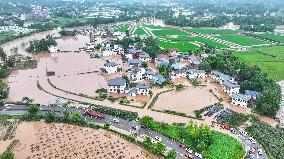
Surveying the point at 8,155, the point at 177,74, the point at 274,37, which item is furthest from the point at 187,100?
the point at 274,37

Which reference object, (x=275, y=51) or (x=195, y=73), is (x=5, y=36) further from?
(x=275, y=51)

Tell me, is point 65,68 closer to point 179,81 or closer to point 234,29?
point 179,81

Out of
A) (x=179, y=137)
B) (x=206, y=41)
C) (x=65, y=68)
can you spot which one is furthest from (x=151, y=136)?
(x=206, y=41)

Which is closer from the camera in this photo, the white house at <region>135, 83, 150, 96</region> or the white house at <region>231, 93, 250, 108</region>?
the white house at <region>231, 93, 250, 108</region>

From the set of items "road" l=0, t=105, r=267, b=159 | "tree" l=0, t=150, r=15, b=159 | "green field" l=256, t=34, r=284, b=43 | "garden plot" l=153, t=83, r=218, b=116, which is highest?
"tree" l=0, t=150, r=15, b=159

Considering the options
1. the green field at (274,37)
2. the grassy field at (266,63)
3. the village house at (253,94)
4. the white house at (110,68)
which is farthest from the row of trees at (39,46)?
the green field at (274,37)

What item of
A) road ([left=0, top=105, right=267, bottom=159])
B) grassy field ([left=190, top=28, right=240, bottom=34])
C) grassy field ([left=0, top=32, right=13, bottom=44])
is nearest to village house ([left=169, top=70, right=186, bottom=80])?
road ([left=0, top=105, right=267, bottom=159])

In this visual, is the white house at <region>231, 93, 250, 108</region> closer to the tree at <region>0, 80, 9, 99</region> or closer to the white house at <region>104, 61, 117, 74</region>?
the white house at <region>104, 61, 117, 74</region>
